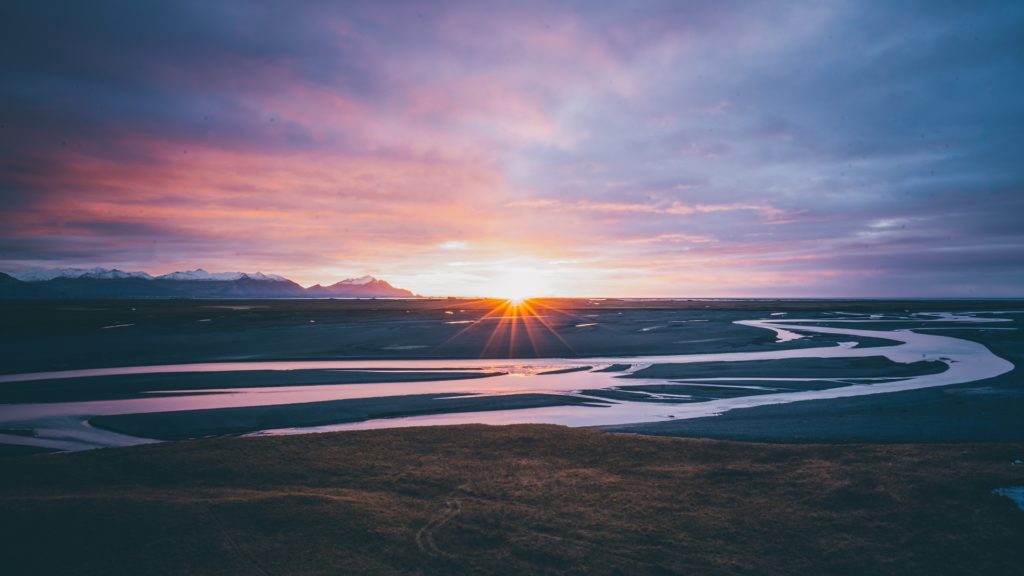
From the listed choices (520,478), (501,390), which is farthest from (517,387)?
(520,478)

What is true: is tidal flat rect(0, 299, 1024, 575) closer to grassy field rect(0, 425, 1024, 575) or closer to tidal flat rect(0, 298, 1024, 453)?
grassy field rect(0, 425, 1024, 575)

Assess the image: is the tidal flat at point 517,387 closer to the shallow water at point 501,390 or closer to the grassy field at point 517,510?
the shallow water at point 501,390

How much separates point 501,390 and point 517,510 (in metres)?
11.3

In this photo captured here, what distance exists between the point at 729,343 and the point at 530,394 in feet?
67.1

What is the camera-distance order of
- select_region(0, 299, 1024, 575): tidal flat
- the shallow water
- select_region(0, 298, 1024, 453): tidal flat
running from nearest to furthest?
select_region(0, 299, 1024, 575): tidal flat
select_region(0, 298, 1024, 453): tidal flat
the shallow water

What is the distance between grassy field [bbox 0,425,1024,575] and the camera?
17.6 feet

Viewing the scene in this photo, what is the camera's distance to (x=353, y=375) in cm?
2155

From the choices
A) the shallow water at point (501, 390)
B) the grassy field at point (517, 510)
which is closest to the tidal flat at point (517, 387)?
the shallow water at point (501, 390)

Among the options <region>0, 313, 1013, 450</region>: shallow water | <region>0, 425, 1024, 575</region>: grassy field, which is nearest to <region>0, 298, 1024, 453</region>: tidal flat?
<region>0, 313, 1013, 450</region>: shallow water

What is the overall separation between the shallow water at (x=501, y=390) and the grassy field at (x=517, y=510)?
3.93 meters

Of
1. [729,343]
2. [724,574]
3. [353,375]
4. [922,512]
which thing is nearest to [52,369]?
[353,375]

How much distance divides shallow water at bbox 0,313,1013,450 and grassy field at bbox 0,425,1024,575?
12.9 ft

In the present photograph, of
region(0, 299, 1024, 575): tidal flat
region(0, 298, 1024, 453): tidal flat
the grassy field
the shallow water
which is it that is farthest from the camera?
the shallow water

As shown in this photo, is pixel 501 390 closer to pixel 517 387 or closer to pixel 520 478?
pixel 517 387
